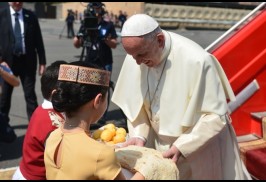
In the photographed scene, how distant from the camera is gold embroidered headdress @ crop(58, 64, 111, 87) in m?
1.65

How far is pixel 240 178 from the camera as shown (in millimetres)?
2195

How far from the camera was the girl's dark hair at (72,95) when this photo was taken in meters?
1.64

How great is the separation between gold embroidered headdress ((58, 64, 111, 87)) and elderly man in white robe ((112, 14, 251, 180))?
0.33 m

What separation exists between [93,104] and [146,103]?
660 mm

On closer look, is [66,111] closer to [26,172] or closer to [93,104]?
[93,104]

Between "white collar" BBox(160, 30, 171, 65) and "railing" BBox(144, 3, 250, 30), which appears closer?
"white collar" BBox(160, 30, 171, 65)

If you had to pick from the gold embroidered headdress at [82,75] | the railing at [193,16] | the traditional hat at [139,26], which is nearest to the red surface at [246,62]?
the traditional hat at [139,26]

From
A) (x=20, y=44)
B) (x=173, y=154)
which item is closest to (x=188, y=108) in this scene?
(x=173, y=154)

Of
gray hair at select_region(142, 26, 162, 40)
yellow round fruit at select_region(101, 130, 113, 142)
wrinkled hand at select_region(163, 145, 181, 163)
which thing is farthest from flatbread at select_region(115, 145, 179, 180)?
yellow round fruit at select_region(101, 130, 113, 142)

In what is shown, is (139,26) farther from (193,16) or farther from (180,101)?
(193,16)

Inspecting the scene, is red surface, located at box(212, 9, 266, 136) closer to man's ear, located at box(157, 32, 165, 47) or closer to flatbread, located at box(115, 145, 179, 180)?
man's ear, located at box(157, 32, 165, 47)

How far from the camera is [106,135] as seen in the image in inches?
106

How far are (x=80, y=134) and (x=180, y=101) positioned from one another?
659 millimetres

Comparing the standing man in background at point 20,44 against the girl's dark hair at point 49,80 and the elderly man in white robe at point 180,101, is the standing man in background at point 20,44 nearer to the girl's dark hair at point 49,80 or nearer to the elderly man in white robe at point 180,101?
the girl's dark hair at point 49,80
